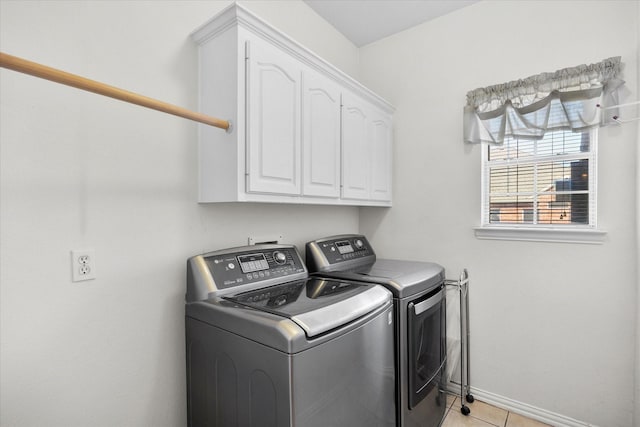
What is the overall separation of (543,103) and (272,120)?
1642mm

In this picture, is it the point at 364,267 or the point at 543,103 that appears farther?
the point at 364,267

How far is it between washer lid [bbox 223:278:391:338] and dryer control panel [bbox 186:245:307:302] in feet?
0.17

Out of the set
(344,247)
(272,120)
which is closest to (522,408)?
(344,247)

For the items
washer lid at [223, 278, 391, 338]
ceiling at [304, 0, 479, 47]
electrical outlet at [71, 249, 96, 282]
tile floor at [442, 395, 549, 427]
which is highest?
ceiling at [304, 0, 479, 47]

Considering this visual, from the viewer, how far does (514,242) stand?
2082mm

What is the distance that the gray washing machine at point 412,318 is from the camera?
5.14 ft

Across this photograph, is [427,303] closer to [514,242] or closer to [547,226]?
[514,242]

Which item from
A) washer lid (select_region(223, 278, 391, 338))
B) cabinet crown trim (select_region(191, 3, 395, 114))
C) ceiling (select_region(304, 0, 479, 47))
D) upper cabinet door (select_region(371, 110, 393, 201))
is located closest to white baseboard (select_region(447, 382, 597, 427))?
washer lid (select_region(223, 278, 391, 338))

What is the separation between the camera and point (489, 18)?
7.12ft

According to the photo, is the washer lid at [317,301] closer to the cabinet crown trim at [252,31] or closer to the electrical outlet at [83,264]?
the electrical outlet at [83,264]

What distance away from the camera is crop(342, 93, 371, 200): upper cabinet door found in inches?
79.7

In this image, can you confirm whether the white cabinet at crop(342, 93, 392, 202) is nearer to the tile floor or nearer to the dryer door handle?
the dryer door handle

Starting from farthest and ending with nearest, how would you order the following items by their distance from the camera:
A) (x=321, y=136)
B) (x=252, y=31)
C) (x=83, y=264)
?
(x=321, y=136) → (x=252, y=31) → (x=83, y=264)

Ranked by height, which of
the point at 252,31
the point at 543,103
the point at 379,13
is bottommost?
the point at 543,103
